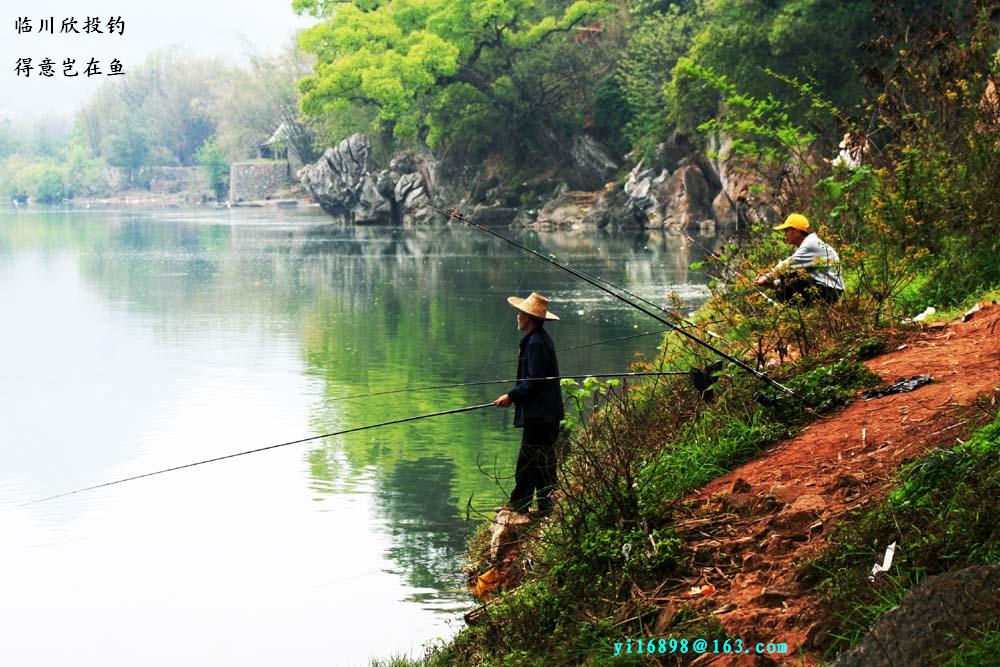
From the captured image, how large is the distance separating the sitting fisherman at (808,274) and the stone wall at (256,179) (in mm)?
92892

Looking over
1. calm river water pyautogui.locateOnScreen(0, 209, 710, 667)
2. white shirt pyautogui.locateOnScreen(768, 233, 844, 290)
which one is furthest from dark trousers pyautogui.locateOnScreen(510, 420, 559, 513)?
white shirt pyautogui.locateOnScreen(768, 233, 844, 290)

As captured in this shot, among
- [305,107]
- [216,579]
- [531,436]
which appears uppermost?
[305,107]

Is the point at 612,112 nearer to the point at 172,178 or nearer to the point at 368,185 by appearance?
the point at 368,185

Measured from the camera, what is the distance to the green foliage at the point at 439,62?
54.2 metres

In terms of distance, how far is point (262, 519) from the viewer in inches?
424

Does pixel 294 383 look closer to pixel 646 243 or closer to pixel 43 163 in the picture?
pixel 646 243

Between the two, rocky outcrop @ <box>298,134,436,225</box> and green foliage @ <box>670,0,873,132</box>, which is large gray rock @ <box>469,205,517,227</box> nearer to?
rocky outcrop @ <box>298,134,436,225</box>

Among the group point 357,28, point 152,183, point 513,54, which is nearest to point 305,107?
point 357,28

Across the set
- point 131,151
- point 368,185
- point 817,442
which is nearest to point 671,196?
point 368,185

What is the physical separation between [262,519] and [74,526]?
4.97ft

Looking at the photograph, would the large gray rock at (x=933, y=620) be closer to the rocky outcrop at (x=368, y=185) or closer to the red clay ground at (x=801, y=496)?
the red clay ground at (x=801, y=496)

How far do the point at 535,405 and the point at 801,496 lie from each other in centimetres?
261

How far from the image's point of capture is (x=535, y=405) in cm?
822

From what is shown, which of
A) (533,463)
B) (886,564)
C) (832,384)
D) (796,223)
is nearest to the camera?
(886,564)
